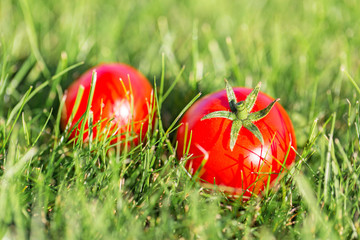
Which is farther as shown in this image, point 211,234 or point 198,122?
point 198,122

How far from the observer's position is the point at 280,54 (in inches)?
127

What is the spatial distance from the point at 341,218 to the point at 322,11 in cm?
229

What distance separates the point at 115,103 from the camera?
81.7 inches

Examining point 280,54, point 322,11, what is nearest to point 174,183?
point 280,54

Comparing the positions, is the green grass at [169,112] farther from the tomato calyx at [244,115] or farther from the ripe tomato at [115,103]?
the tomato calyx at [244,115]

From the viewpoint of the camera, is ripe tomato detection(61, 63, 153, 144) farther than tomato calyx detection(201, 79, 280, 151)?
Yes

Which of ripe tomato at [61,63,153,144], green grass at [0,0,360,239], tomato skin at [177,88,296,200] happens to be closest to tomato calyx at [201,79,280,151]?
tomato skin at [177,88,296,200]

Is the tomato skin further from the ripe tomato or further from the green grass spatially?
the ripe tomato

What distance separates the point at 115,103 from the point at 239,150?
711 mm

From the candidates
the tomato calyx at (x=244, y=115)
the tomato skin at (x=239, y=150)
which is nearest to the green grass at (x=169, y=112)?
the tomato skin at (x=239, y=150)

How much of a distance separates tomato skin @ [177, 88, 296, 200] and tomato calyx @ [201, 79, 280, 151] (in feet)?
0.08

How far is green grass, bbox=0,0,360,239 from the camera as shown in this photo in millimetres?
1733

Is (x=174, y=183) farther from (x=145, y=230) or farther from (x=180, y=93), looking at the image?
(x=180, y=93)

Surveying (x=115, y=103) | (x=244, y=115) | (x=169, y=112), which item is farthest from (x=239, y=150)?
(x=169, y=112)
